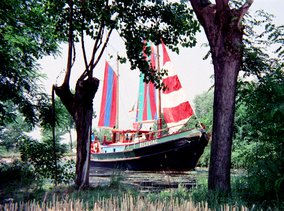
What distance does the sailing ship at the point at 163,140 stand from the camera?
22422 millimetres

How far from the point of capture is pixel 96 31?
9438 millimetres

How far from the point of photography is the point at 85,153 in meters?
8.82

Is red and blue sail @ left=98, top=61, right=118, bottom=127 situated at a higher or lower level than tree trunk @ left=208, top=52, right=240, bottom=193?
higher

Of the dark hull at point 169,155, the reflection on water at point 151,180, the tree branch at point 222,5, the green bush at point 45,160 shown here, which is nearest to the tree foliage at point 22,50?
the green bush at point 45,160

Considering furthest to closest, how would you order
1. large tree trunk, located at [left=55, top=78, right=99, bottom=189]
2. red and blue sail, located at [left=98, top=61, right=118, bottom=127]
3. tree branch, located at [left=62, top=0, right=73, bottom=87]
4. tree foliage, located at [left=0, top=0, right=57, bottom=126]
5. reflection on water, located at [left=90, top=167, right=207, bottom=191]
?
1. red and blue sail, located at [left=98, top=61, right=118, bottom=127]
2. reflection on water, located at [left=90, top=167, right=207, bottom=191]
3. tree foliage, located at [left=0, top=0, right=57, bottom=126]
4. tree branch, located at [left=62, top=0, right=73, bottom=87]
5. large tree trunk, located at [left=55, top=78, right=99, bottom=189]

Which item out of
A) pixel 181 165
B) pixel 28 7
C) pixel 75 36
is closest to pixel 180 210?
pixel 75 36

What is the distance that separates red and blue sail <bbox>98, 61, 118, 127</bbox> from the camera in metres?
32.0

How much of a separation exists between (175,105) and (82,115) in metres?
15.8

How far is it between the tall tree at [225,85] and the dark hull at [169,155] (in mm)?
14782

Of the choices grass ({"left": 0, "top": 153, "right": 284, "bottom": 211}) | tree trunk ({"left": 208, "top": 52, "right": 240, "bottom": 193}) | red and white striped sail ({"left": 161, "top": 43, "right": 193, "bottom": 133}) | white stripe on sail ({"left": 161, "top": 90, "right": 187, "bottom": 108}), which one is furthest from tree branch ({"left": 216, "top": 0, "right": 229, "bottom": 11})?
white stripe on sail ({"left": 161, "top": 90, "right": 187, "bottom": 108})

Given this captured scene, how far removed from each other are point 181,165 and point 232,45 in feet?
56.1

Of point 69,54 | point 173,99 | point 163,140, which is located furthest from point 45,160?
point 173,99

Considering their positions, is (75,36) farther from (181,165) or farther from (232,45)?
(181,165)

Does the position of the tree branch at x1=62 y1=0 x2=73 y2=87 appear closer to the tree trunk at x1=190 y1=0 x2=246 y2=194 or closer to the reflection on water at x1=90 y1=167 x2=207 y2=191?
the reflection on water at x1=90 y1=167 x2=207 y2=191
